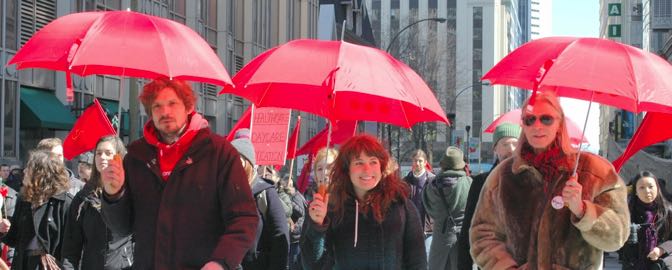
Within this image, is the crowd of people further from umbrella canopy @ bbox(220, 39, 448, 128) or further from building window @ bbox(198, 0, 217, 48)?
building window @ bbox(198, 0, 217, 48)

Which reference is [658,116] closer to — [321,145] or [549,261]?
[549,261]

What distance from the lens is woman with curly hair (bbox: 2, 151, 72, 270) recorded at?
776 cm

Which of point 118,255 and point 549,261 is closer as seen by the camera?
point 549,261

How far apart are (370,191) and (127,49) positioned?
1663mm

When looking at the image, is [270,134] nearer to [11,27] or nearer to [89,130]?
[89,130]

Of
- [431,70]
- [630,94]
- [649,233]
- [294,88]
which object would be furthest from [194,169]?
[431,70]

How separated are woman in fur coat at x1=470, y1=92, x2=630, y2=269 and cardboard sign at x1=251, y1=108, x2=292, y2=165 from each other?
3.73 metres

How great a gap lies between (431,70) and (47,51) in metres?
59.1

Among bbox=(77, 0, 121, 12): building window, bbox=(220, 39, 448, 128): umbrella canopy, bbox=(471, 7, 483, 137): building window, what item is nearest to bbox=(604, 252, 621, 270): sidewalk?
bbox=(220, 39, 448, 128): umbrella canopy

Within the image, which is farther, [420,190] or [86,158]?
[420,190]

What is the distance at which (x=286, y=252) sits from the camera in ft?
20.9

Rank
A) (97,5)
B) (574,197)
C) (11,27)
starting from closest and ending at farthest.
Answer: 1. (574,197)
2. (11,27)
3. (97,5)

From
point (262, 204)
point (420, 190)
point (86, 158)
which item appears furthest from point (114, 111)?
point (262, 204)

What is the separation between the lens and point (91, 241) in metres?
6.88
